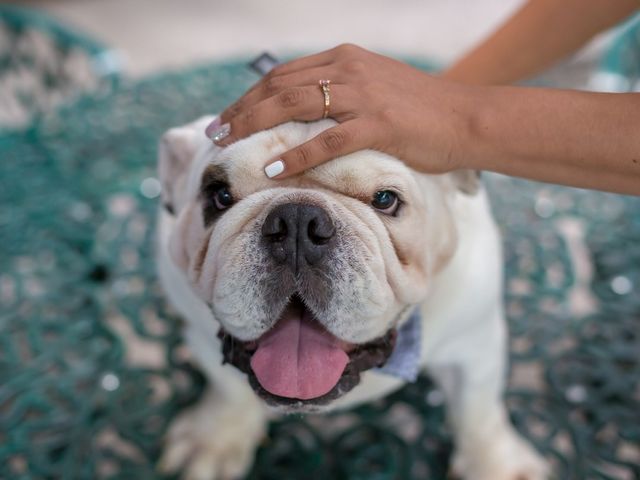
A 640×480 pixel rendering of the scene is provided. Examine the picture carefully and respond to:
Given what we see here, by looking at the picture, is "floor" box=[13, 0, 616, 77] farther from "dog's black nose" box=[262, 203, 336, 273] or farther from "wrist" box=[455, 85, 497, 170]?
"dog's black nose" box=[262, 203, 336, 273]

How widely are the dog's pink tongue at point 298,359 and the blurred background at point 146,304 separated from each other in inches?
18.8

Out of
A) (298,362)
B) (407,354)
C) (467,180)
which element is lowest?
(407,354)

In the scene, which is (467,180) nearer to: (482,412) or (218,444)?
(482,412)

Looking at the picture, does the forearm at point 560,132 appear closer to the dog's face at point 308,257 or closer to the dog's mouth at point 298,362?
the dog's face at point 308,257

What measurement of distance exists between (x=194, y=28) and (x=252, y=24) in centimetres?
36

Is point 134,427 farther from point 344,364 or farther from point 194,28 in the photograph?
point 194,28

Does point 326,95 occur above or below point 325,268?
above

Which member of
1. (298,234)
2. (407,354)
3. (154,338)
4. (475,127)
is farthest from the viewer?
(154,338)

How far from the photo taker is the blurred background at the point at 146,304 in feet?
4.56

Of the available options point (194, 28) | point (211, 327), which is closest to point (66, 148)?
point (211, 327)

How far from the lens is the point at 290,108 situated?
3.07 feet

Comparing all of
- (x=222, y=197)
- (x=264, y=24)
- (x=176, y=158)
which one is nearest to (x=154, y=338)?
(x=176, y=158)

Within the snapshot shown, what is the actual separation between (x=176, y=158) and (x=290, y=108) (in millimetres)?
346

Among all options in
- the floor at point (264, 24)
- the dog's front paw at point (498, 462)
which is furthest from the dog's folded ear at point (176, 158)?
the floor at point (264, 24)
